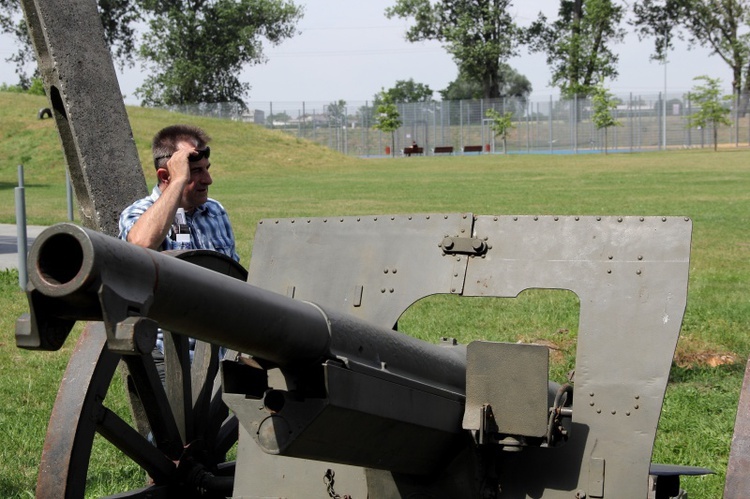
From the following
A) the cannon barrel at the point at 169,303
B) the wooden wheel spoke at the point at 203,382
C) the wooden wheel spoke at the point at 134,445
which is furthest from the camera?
the wooden wheel spoke at the point at 203,382

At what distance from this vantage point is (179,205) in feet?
15.0

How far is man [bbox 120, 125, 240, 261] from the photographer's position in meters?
4.47

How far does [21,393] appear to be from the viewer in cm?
678

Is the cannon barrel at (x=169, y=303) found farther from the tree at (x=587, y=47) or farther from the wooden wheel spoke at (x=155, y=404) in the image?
the tree at (x=587, y=47)

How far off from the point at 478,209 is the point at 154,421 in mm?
15393

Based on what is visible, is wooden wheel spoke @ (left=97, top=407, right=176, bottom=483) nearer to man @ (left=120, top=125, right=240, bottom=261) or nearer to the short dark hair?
man @ (left=120, top=125, right=240, bottom=261)

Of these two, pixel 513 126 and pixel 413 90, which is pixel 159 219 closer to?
pixel 513 126

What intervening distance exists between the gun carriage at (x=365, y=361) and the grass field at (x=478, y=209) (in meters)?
1.12

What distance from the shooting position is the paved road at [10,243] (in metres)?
13.2

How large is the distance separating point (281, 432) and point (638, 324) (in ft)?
4.35

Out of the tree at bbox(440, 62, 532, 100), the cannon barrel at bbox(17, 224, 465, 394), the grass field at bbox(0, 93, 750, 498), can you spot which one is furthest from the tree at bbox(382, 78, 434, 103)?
the cannon barrel at bbox(17, 224, 465, 394)

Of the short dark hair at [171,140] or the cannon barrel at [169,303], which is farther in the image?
the short dark hair at [171,140]

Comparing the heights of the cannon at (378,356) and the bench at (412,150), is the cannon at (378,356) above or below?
below

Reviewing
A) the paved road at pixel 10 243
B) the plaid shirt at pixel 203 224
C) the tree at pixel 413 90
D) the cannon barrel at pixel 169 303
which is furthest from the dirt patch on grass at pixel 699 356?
the tree at pixel 413 90
